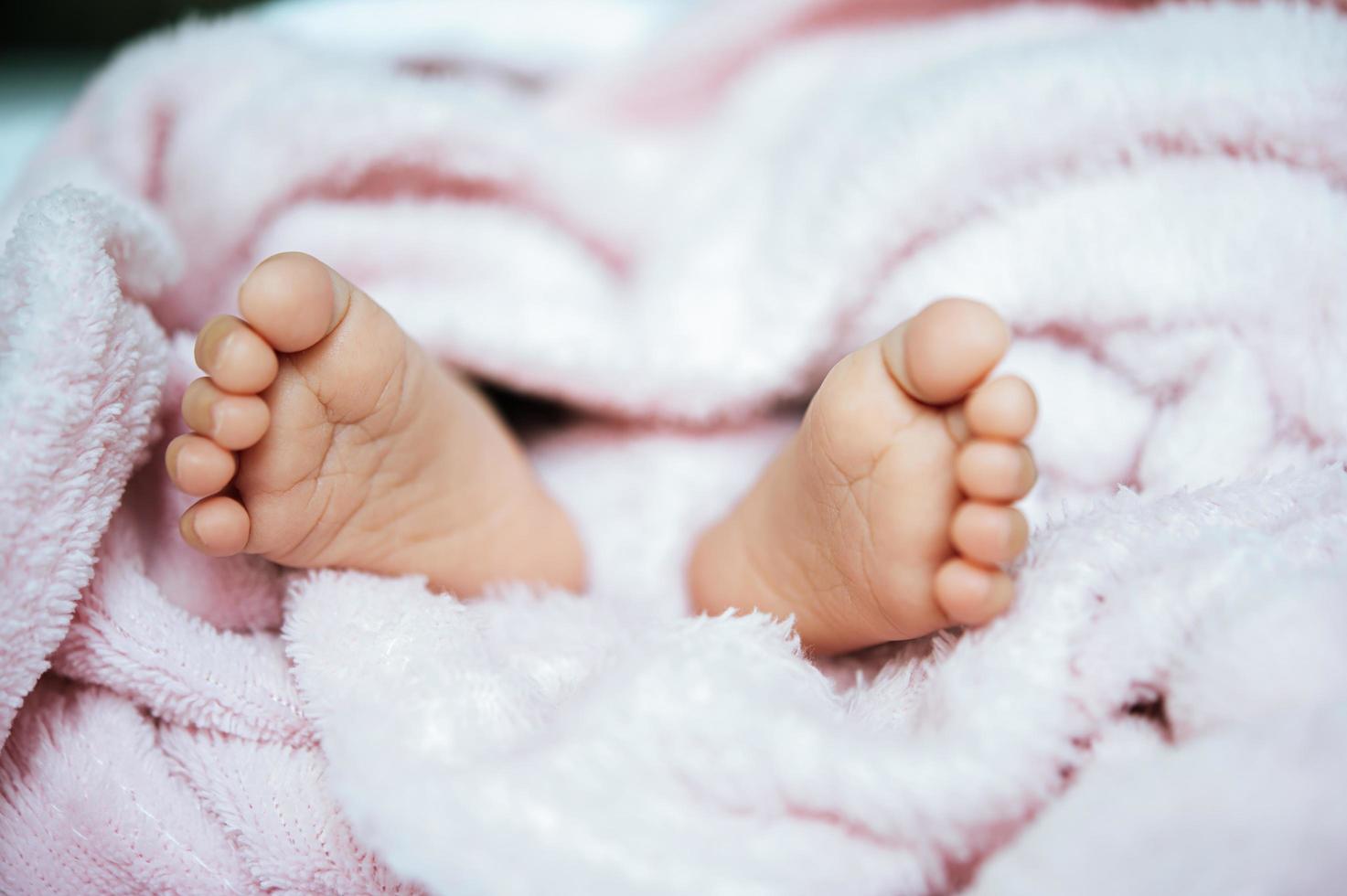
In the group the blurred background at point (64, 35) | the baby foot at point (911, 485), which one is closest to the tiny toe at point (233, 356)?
the baby foot at point (911, 485)

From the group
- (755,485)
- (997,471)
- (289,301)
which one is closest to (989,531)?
(997,471)

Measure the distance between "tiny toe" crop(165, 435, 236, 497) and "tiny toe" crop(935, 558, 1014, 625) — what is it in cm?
33

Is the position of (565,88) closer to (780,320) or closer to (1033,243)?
(780,320)

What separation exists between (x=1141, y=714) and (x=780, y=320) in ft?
1.21

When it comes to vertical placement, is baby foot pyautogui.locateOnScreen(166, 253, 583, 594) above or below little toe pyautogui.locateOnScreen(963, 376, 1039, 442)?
below

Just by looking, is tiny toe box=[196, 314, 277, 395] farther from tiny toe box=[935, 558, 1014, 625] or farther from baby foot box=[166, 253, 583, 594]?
tiny toe box=[935, 558, 1014, 625]

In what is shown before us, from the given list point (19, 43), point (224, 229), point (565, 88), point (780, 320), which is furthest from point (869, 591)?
point (19, 43)

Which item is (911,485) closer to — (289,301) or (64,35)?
(289,301)

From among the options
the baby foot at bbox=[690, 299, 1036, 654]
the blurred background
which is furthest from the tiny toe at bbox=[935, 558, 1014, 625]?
the blurred background

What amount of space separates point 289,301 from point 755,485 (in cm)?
29

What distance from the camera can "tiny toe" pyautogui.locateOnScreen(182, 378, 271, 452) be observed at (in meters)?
0.39

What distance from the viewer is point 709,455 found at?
27.5 inches

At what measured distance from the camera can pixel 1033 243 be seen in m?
0.59

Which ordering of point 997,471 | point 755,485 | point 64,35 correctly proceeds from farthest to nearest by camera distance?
point 64,35
point 755,485
point 997,471
